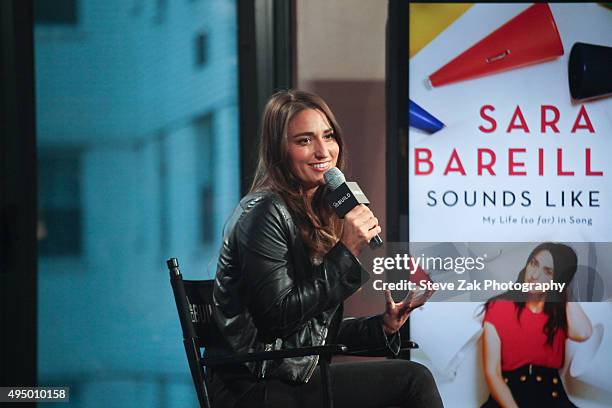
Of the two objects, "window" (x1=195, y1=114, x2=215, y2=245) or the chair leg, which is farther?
"window" (x1=195, y1=114, x2=215, y2=245)

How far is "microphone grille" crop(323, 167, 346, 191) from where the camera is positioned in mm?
2332

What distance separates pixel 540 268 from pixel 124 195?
5.39 ft

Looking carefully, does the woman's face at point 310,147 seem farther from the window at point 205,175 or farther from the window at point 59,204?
the window at point 59,204

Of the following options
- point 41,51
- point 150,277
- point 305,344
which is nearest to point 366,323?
point 305,344

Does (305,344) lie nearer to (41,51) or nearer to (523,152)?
(523,152)

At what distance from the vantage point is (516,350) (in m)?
3.20

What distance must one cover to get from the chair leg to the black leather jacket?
0.34 ft

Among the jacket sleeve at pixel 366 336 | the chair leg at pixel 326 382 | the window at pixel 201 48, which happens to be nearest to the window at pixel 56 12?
the window at pixel 201 48

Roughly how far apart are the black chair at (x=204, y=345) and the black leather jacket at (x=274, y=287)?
0.22ft

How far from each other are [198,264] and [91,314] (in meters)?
0.48

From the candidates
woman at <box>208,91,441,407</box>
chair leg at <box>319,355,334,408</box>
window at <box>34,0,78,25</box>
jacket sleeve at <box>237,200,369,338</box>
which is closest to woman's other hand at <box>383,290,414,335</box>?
woman at <box>208,91,441,407</box>

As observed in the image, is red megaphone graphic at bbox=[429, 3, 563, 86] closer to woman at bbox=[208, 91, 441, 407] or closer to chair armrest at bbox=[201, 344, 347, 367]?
woman at bbox=[208, 91, 441, 407]

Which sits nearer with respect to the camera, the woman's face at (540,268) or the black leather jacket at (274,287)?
the black leather jacket at (274,287)

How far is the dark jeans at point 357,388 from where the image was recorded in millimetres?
2193
